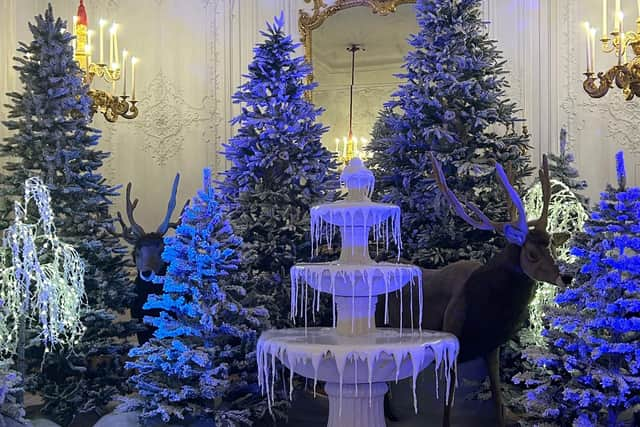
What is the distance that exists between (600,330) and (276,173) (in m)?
2.84

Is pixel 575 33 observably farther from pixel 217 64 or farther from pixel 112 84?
pixel 112 84

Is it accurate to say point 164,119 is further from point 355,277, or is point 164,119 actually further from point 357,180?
point 355,277

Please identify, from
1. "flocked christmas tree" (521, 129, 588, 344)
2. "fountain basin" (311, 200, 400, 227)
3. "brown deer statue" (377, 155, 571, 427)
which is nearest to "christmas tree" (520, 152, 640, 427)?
"brown deer statue" (377, 155, 571, 427)

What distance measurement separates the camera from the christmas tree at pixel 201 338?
14.8 ft

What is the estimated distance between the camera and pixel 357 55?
7.12m

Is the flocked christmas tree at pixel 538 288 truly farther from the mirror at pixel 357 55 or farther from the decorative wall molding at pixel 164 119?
the decorative wall molding at pixel 164 119

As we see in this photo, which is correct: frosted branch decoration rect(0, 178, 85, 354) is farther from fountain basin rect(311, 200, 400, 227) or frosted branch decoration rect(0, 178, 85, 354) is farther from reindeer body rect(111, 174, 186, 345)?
fountain basin rect(311, 200, 400, 227)

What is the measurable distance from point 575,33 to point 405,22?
5.20ft

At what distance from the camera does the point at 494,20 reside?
704cm

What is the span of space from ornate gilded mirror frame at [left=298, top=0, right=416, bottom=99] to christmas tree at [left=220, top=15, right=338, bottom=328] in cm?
137

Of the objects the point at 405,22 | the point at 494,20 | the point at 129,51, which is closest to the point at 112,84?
the point at 129,51

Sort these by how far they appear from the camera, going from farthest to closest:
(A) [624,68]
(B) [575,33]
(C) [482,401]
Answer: (B) [575,33] < (C) [482,401] < (A) [624,68]

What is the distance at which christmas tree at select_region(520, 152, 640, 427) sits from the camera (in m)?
3.71

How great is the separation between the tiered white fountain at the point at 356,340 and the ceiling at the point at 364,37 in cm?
302
